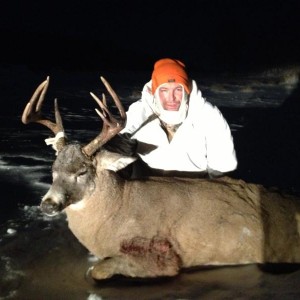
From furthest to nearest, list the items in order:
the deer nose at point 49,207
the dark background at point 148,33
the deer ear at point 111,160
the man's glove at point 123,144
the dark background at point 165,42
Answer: the dark background at point 148,33, the dark background at point 165,42, the man's glove at point 123,144, the deer ear at point 111,160, the deer nose at point 49,207

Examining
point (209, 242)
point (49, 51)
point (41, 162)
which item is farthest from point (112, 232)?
point (49, 51)

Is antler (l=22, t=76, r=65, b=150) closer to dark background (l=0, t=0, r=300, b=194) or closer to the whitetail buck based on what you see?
the whitetail buck

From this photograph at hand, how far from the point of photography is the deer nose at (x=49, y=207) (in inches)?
142

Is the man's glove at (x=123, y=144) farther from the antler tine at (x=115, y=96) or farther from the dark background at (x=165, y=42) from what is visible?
the dark background at (x=165, y=42)

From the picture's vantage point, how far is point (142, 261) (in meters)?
3.77

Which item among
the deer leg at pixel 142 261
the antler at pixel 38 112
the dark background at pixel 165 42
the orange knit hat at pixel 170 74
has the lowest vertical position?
the deer leg at pixel 142 261

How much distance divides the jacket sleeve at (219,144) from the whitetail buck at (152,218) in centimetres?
58

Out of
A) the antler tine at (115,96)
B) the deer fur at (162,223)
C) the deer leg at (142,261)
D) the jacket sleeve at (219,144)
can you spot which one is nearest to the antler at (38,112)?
the deer fur at (162,223)

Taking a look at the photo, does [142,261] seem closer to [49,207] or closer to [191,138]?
[49,207]

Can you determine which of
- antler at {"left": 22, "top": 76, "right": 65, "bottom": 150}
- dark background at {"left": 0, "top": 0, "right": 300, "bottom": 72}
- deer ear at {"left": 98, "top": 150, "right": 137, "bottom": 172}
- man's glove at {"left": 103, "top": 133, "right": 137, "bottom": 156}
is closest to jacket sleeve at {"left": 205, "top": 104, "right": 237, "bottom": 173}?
man's glove at {"left": 103, "top": 133, "right": 137, "bottom": 156}

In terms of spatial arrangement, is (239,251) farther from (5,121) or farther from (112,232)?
(5,121)

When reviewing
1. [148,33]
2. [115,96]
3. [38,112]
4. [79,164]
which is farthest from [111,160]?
[148,33]

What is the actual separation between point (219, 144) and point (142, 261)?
1562mm

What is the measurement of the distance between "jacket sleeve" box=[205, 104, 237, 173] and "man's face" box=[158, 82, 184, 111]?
317 millimetres
